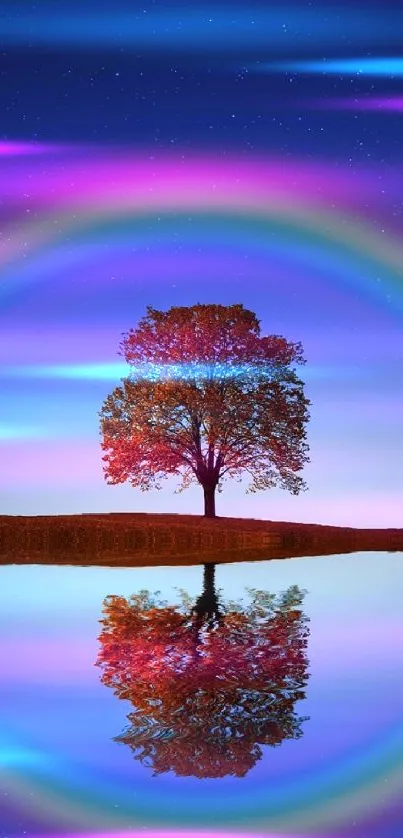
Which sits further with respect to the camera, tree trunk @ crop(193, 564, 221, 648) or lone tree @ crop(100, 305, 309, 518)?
lone tree @ crop(100, 305, 309, 518)

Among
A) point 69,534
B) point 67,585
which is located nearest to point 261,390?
point 69,534

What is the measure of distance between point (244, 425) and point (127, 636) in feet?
121

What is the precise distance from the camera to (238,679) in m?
18.1

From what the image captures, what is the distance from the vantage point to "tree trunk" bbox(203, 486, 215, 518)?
5959cm

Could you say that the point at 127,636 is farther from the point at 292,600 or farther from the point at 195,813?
the point at 195,813

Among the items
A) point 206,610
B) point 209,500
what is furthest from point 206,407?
point 206,610

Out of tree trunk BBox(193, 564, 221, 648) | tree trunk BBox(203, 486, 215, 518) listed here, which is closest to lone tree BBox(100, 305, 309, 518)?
tree trunk BBox(203, 486, 215, 518)

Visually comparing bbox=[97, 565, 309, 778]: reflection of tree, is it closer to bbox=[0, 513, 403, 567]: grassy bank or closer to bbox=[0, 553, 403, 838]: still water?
bbox=[0, 553, 403, 838]: still water

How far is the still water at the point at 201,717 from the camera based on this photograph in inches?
483

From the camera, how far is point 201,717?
15.5 meters

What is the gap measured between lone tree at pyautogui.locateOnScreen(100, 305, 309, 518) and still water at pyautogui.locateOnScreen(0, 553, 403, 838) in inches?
1217

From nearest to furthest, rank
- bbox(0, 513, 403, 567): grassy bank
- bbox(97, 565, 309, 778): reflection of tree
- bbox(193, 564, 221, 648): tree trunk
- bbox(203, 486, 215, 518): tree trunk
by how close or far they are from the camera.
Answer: bbox(97, 565, 309, 778): reflection of tree
bbox(193, 564, 221, 648): tree trunk
bbox(0, 513, 403, 567): grassy bank
bbox(203, 486, 215, 518): tree trunk

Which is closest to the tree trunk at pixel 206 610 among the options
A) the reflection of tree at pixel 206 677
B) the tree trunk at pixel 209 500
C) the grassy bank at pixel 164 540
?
the reflection of tree at pixel 206 677

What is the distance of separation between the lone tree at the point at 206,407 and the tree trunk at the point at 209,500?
5cm
